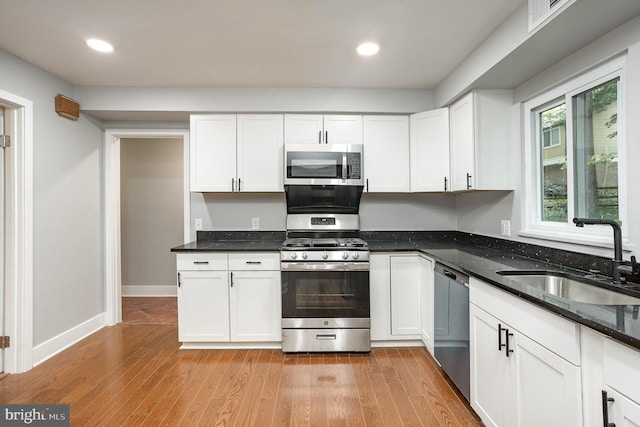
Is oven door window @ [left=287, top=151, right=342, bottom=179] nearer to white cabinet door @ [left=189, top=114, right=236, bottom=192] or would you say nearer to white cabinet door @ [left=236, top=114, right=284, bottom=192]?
white cabinet door @ [left=236, top=114, right=284, bottom=192]

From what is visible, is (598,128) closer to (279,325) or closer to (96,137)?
(279,325)

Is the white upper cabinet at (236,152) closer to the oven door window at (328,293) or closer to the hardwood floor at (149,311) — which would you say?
the oven door window at (328,293)

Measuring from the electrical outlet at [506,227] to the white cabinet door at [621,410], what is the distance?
176 cm

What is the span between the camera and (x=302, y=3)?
1.90m

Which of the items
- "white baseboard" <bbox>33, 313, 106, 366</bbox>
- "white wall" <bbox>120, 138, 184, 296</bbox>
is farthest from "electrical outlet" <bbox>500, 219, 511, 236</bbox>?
"white wall" <bbox>120, 138, 184, 296</bbox>

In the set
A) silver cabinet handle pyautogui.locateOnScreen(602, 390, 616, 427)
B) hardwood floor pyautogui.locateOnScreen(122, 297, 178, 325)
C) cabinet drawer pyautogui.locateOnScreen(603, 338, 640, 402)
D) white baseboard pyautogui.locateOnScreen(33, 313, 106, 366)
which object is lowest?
hardwood floor pyautogui.locateOnScreen(122, 297, 178, 325)

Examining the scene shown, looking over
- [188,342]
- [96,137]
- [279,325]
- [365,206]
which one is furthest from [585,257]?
[96,137]

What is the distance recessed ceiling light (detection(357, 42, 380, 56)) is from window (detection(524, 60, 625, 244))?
122 centimetres

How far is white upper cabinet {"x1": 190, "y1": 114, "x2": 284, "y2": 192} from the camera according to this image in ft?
10.6

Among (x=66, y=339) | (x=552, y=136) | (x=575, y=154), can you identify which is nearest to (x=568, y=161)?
(x=575, y=154)

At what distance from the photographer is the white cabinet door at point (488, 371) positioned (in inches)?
64.3

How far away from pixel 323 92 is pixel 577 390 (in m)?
2.85

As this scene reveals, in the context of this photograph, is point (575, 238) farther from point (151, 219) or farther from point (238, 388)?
point (151, 219)

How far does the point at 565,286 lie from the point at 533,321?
65cm
